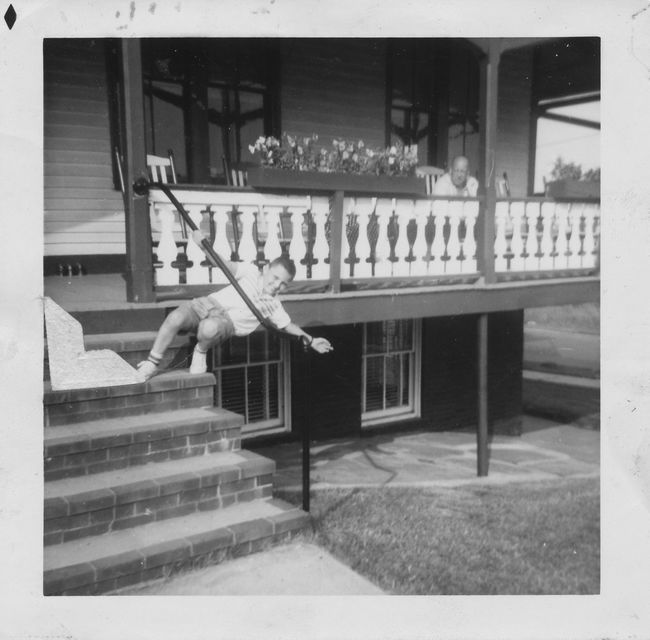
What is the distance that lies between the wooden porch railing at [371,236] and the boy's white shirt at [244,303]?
338 mm

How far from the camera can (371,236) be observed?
6.01 metres

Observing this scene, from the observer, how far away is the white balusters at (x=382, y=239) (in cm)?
602

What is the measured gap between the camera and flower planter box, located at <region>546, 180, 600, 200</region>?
7043 millimetres

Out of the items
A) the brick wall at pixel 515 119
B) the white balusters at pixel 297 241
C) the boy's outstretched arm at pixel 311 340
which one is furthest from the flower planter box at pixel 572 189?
the boy's outstretched arm at pixel 311 340

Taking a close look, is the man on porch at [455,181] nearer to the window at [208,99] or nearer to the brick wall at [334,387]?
the window at [208,99]

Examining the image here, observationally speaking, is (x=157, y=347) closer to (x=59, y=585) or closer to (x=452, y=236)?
(x=59, y=585)

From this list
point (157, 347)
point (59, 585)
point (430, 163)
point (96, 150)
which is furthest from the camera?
point (430, 163)

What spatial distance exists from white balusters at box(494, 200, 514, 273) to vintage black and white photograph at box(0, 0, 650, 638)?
0.12ft

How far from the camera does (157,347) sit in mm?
4574

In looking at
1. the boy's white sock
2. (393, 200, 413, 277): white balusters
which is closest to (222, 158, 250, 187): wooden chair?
(393, 200, 413, 277): white balusters

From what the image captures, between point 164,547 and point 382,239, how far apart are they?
3.31 m
